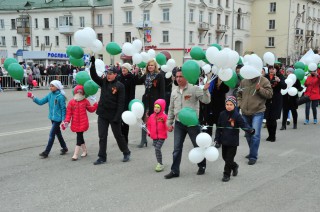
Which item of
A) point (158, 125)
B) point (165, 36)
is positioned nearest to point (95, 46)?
point (158, 125)

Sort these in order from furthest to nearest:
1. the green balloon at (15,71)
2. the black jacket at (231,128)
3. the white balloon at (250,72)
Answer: the green balloon at (15,71) → the white balloon at (250,72) → the black jacket at (231,128)

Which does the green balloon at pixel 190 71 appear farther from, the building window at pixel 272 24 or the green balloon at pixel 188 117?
the building window at pixel 272 24

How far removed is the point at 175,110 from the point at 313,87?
6.93m

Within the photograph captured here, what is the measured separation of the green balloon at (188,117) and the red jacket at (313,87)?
6972 mm

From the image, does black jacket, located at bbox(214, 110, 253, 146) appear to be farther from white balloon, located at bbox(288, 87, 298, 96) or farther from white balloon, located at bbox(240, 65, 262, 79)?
white balloon, located at bbox(288, 87, 298, 96)

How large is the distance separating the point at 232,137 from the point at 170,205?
1.55 m

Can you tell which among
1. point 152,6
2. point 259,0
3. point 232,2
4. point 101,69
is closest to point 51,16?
point 152,6

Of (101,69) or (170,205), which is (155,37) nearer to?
(101,69)

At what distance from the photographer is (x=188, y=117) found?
17.3ft

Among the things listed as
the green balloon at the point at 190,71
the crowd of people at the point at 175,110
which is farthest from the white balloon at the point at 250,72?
the green balloon at the point at 190,71

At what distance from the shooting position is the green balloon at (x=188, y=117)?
5.29 meters

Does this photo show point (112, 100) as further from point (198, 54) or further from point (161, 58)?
point (161, 58)

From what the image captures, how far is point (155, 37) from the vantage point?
48.9 metres

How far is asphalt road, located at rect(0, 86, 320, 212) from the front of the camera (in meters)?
4.58
